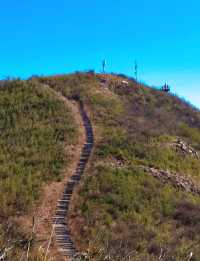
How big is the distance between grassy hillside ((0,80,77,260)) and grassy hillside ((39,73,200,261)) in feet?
7.39

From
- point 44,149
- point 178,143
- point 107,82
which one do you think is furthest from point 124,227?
point 107,82

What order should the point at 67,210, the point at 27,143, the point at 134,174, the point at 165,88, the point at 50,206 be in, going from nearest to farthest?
1. the point at 67,210
2. the point at 50,206
3. the point at 134,174
4. the point at 27,143
5. the point at 165,88

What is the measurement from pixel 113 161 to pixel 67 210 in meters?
6.88

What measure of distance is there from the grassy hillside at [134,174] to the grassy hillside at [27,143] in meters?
2.25

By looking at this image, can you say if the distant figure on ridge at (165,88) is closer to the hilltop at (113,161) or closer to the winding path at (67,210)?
the hilltop at (113,161)

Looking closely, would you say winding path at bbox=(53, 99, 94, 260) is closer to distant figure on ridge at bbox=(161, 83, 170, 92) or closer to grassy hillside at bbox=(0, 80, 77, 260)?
grassy hillside at bbox=(0, 80, 77, 260)

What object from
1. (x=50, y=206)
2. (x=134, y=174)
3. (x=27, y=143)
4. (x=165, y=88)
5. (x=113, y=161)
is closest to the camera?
(x=50, y=206)

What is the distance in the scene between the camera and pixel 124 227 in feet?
72.4

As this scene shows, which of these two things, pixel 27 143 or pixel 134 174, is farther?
pixel 27 143

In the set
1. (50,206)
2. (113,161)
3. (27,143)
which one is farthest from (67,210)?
(27,143)

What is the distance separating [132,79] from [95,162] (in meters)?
23.9

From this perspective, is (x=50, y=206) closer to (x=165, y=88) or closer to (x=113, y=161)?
(x=113, y=161)

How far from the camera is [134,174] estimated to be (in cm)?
2823

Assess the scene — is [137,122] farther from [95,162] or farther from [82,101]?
[95,162]
